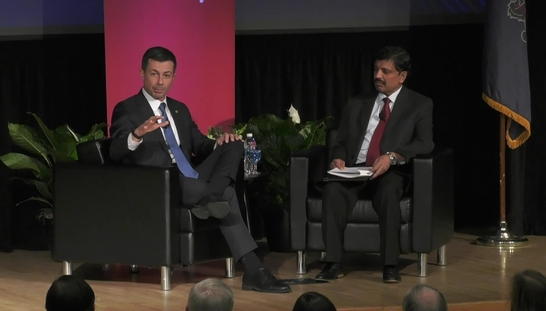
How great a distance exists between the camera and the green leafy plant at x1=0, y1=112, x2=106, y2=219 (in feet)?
19.1

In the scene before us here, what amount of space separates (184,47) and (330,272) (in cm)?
177

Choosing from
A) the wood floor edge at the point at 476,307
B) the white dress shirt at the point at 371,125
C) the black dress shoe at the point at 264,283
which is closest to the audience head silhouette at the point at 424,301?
the wood floor edge at the point at 476,307

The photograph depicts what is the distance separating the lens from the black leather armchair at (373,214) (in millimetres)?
5172

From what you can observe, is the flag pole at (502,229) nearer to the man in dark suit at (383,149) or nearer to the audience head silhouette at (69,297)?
the man in dark suit at (383,149)

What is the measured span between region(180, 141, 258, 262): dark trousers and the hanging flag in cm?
194

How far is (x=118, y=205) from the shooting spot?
16.5 ft

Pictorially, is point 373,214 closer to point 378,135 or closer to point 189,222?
point 378,135

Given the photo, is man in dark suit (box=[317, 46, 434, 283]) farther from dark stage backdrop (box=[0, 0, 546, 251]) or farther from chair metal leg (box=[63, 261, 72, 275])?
dark stage backdrop (box=[0, 0, 546, 251])

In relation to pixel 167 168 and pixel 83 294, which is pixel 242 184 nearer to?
pixel 167 168

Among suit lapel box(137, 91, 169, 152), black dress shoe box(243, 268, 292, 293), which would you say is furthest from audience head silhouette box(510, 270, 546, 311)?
suit lapel box(137, 91, 169, 152)

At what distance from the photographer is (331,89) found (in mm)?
6969

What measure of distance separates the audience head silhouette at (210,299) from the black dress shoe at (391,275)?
2.59 m

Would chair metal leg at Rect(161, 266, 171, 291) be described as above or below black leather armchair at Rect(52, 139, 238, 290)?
below

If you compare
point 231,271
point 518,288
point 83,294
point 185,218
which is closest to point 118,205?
point 185,218
